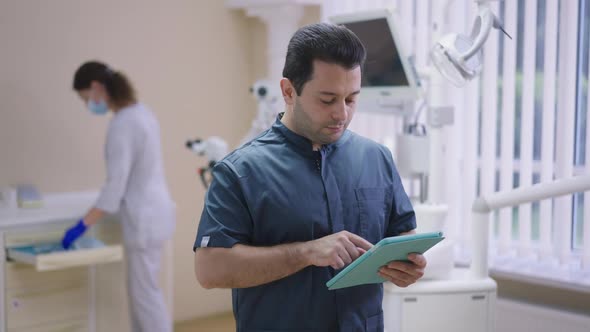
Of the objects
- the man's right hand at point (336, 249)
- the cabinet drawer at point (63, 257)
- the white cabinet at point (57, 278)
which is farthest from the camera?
the white cabinet at point (57, 278)

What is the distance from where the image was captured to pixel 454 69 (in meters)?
2.57

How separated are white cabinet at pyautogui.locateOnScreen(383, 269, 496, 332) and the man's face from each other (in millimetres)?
1114

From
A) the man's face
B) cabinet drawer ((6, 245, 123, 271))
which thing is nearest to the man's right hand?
the man's face

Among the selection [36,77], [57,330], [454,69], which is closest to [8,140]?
[36,77]

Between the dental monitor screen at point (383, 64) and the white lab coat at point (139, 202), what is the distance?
3.86ft

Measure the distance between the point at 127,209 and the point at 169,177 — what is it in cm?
85

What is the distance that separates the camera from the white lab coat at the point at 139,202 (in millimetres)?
3588

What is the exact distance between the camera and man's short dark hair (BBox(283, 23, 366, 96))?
163cm

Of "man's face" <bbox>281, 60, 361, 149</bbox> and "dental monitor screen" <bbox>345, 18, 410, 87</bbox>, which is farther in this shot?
"dental monitor screen" <bbox>345, 18, 410, 87</bbox>

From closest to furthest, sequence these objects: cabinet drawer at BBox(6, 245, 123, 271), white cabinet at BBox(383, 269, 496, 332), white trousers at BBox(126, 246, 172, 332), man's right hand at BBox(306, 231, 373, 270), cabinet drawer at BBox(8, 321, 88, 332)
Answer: man's right hand at BBox(306, 231, 373, 270), white cabinet at BBox(383, 269, 496, 332), cabinet drawer at BBox(6, 245, 123, 271), cabinet drawer at BBox(8, 321, 88, 332), white trousers at BBox(126, 246, 172, 332)

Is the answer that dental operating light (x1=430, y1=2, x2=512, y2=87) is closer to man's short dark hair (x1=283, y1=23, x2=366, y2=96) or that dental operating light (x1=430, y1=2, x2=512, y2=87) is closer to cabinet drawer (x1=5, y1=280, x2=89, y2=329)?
man's short dark hair (x1=283, y1=23, x2=366, y2=96)

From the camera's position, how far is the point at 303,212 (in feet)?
5.49

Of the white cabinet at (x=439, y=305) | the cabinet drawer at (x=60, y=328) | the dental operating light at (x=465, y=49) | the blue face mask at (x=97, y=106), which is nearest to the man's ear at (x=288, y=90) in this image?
the dental operating light at (x=465, y=49)

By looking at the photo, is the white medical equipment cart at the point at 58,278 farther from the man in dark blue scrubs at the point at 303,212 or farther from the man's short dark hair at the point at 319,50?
the man's short dark hair at the point at 319,50
